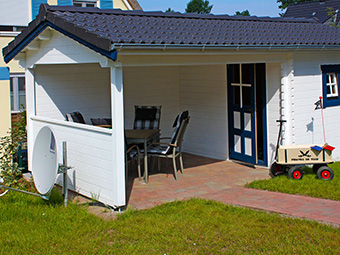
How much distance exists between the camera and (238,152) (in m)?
10.3

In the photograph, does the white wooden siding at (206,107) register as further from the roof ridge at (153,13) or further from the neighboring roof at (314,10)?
the neighboring roof at (314,10)

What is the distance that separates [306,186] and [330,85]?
3.06 m

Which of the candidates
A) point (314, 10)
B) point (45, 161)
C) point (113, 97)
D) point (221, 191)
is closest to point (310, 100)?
point (221, 191)

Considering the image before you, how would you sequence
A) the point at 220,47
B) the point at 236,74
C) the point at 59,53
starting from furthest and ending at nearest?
Answer: the point at 236,74, the point at 59,53, the point at 220,47

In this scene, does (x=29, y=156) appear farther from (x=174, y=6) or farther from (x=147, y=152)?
(x=174, y=6)

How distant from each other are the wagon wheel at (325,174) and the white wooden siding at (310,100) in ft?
3.34

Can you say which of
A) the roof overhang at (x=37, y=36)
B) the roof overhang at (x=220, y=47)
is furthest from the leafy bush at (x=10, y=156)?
the roof overhang at (x=220, y=47)

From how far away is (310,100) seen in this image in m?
9.60

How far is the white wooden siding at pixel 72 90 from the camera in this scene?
9.77 m

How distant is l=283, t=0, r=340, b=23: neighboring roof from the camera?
32497 millimetres

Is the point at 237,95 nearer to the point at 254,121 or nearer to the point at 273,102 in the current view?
the point at 254,121

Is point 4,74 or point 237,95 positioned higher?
point 4,74

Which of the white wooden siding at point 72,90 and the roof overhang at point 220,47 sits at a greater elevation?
the roof overhang at point 220,47

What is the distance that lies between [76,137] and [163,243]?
2.87m
